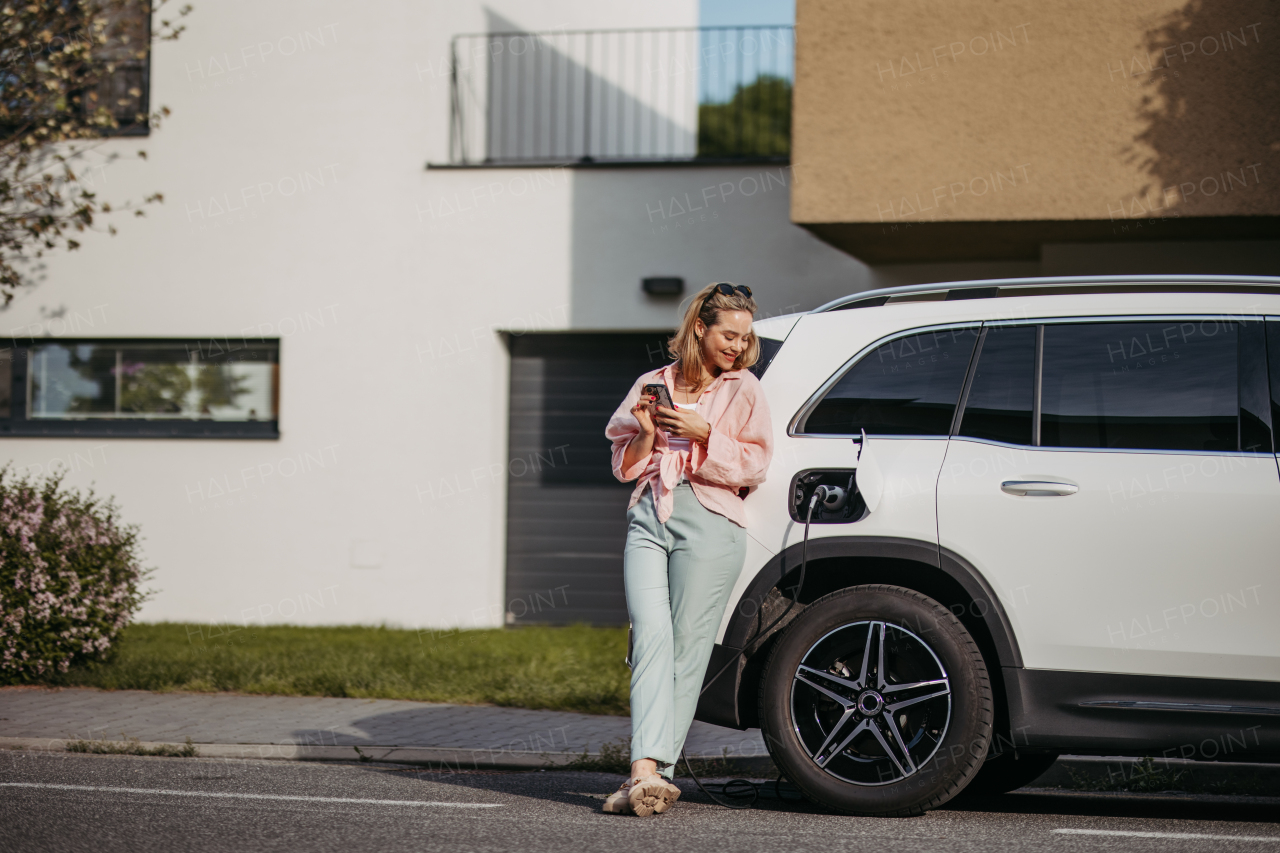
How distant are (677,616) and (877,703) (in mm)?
773

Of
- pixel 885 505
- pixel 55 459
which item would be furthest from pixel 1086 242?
pixel 55 459

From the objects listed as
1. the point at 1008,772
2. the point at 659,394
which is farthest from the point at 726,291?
the point at 1008,772

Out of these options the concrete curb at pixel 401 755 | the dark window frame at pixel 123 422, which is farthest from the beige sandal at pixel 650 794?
the dark window frame at pixel 123 422

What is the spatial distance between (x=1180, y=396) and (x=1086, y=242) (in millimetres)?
6096

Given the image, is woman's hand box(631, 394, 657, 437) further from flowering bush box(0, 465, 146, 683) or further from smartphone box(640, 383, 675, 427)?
flowering bush box(0, 465, 146, 683)

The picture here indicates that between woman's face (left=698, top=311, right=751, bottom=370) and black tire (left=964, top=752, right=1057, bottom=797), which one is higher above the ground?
woman's face (left=698, top=311, right=751, bottom=370)

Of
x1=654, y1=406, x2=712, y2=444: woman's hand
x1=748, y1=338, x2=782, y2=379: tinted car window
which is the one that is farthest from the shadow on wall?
x1=654, y1=406, x2=712, y2=444: woman's hand

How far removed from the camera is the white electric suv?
459 centimetres

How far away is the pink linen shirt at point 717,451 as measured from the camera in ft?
16.0

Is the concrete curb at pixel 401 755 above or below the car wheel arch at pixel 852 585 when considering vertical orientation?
below

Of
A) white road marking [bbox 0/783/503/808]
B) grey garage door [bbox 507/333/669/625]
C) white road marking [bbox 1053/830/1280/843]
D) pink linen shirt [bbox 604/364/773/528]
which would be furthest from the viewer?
grey garage door [bbox 507/333/669/625]

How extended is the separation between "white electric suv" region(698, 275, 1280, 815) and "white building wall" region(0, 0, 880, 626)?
7273mm

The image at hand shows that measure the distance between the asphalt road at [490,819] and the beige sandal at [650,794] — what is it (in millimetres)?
55

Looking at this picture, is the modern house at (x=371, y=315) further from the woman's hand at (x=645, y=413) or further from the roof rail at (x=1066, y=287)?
the woman's hand at (x=645, y=413)
